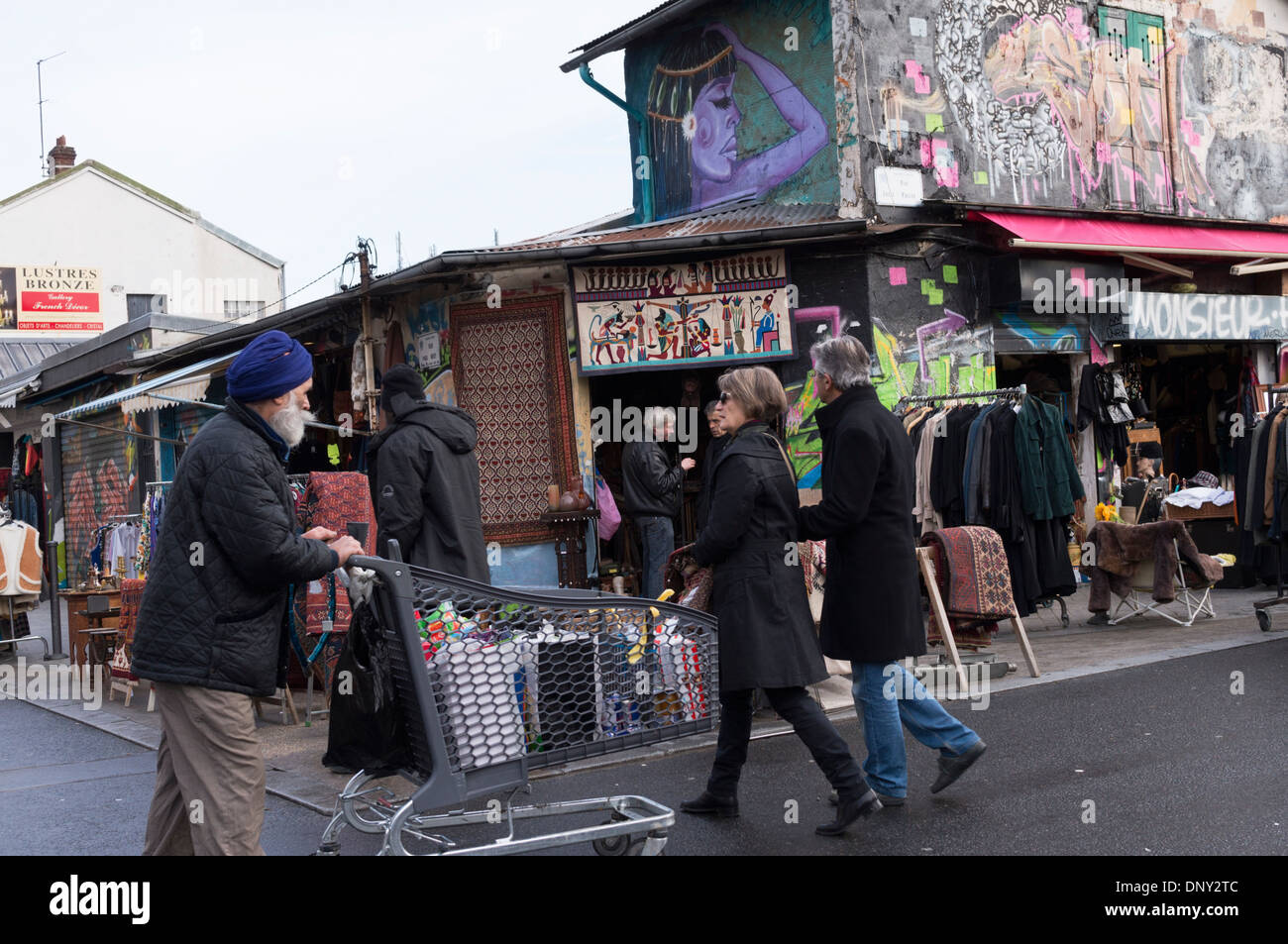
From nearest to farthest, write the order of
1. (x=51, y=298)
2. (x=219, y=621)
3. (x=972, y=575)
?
(x=219, y=621), (x=972, y=575), (x=51, y=298)

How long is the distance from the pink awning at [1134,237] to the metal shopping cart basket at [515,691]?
8.84 meters

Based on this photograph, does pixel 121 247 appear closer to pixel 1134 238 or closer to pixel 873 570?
pixel 1134 238

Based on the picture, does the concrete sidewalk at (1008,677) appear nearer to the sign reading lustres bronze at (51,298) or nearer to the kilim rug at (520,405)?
the kilim rug at (520,405)

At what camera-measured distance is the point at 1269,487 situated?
10305mm

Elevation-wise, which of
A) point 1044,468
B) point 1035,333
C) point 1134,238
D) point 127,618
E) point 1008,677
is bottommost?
point 1008,677

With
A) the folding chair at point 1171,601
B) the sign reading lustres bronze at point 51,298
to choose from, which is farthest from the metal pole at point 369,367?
the sign reading lustres bronze at point 51,298

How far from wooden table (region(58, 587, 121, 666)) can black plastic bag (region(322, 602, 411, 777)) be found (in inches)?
292

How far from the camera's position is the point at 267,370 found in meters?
4.09

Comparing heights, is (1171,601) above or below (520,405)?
below

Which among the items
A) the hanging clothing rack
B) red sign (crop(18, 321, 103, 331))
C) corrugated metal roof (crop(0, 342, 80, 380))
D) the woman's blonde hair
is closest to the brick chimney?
red sign (crop(18, 321, 103, 331))

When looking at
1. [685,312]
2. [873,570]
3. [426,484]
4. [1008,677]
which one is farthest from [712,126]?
[873,570]

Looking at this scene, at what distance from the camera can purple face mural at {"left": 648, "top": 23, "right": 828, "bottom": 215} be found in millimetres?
13211

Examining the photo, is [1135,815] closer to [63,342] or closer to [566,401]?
[566,401]

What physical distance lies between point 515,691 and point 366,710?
0.52 metres
